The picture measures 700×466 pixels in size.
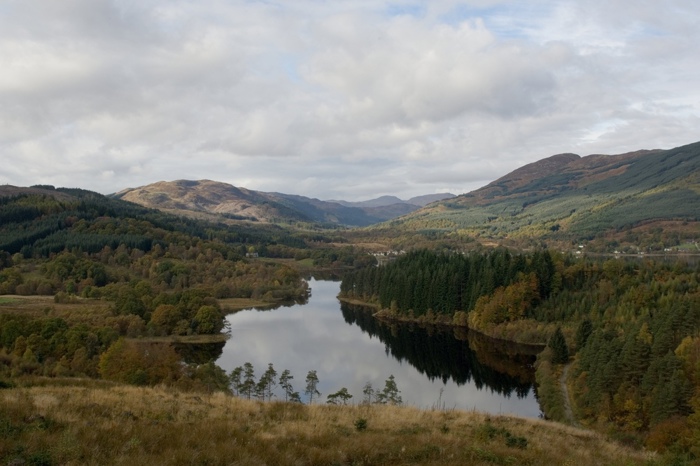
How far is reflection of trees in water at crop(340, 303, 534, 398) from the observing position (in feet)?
231

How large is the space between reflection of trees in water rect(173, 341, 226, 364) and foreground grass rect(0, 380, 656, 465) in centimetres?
6197

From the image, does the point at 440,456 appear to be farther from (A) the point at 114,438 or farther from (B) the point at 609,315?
(B) the point at 609,315

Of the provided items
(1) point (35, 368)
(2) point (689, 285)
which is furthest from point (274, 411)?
(2) point (689, 285)

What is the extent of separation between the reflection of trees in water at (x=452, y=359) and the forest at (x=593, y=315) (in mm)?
5822

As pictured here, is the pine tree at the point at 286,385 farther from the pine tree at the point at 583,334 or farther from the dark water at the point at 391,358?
the pine tree at the point at 583,334

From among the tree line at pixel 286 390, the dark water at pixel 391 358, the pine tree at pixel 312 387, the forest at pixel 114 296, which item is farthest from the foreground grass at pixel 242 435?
the pine tree at pixel 312 387

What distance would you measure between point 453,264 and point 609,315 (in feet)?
142

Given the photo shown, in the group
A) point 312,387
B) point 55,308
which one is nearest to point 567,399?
point 312,387

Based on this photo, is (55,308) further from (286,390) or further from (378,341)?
(378,341)

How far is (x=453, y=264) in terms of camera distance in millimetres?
121000

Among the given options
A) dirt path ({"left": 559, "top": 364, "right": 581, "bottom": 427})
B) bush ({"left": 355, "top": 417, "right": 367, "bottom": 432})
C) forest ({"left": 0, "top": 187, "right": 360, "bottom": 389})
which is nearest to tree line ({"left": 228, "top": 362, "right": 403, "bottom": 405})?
forest ({"left": 0, "top": 187, "right": 360, "bottom": 389})

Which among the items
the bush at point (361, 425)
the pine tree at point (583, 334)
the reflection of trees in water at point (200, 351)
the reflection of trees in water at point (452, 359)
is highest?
the bush at point (361, 425)

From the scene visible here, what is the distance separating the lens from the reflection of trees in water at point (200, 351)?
8188 cm

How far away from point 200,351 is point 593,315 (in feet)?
223
